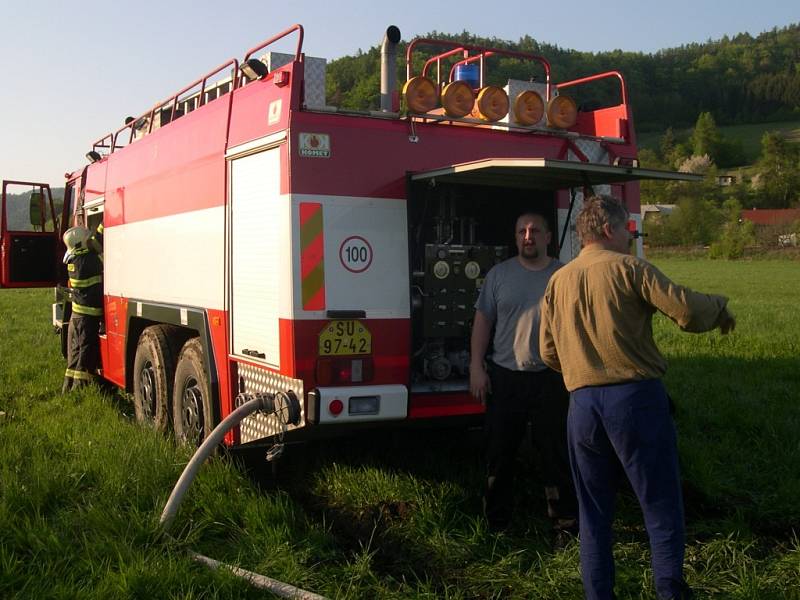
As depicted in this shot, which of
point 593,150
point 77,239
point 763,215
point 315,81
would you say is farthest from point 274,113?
point 763,215

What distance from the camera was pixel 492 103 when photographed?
210 inches

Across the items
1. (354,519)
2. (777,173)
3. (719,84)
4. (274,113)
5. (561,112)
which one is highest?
(719,84)

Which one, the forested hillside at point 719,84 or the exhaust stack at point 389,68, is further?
the forested hillside at point 719,84

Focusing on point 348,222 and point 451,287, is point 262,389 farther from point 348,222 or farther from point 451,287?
point 451,287

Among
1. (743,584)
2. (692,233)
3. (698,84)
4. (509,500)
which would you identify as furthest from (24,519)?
(698,84)

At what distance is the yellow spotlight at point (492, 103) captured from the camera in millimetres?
5305

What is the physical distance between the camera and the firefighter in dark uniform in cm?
899

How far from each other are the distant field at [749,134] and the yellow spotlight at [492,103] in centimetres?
9714

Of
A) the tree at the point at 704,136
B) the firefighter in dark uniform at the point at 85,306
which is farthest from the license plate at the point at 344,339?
the tree at the point at 704,136

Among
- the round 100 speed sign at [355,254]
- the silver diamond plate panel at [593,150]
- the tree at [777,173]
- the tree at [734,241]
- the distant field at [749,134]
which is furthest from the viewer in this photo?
the distant field at [749,134]

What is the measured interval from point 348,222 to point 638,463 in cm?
219

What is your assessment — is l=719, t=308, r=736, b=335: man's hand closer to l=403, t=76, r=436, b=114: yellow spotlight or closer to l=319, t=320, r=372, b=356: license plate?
l=319, t=320, r=372, b=356: license plate

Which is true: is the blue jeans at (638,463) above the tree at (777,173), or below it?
below

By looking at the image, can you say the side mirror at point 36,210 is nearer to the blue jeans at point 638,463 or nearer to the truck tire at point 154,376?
the truck tire at point 154,376
